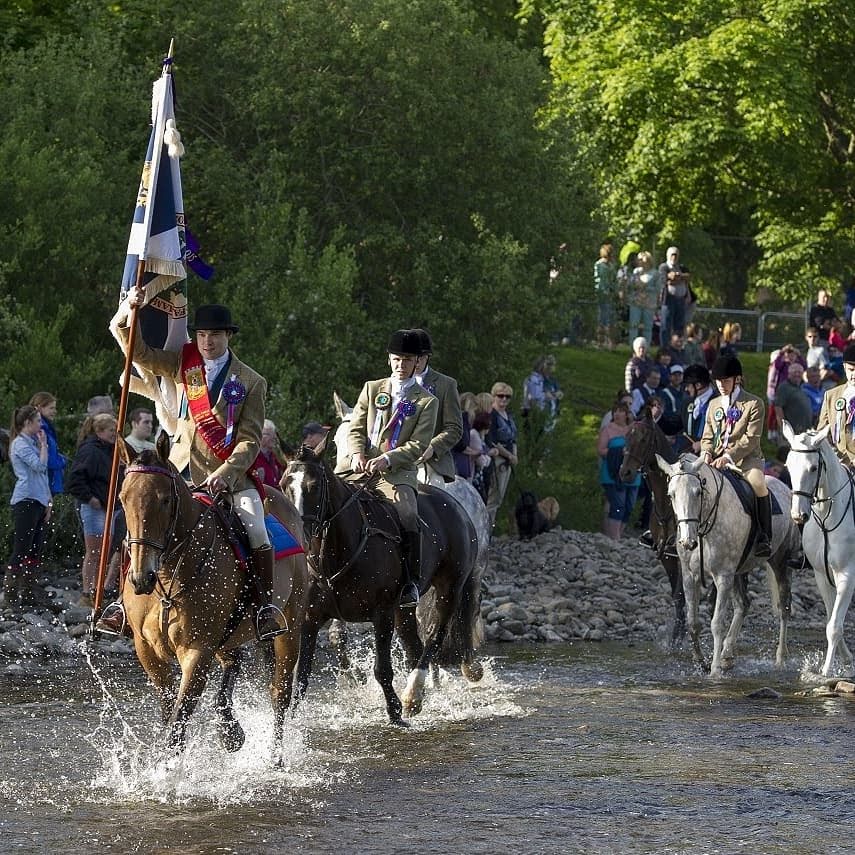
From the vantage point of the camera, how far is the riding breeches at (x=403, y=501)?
571 inches

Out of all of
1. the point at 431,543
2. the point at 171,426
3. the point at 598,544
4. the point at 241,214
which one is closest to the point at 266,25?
the point at 241,214

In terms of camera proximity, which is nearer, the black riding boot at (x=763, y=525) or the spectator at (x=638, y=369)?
the black riding boot at (x=763, y=525)

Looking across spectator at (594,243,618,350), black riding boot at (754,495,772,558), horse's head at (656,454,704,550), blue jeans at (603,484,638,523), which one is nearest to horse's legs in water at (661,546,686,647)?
black riding boot at (754,495,772,558)

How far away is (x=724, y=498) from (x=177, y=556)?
28.6ft

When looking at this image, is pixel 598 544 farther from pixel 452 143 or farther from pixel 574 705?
pixel 574 705

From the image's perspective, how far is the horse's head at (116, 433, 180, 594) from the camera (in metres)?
10.5

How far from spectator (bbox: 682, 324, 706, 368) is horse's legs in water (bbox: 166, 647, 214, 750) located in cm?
2367

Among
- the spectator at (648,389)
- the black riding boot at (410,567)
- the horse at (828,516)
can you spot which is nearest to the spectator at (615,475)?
the spectator at (648,389)

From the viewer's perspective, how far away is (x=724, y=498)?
1859 centimetres

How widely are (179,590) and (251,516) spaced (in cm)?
87

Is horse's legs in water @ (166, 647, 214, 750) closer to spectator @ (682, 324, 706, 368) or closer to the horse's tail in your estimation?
the horse's tail

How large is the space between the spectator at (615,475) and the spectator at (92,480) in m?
11.0

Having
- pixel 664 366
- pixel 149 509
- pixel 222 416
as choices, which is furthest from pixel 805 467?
pixel 664 366

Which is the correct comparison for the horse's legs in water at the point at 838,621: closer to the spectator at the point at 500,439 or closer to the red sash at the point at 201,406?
the red sash at the point at 201,406
